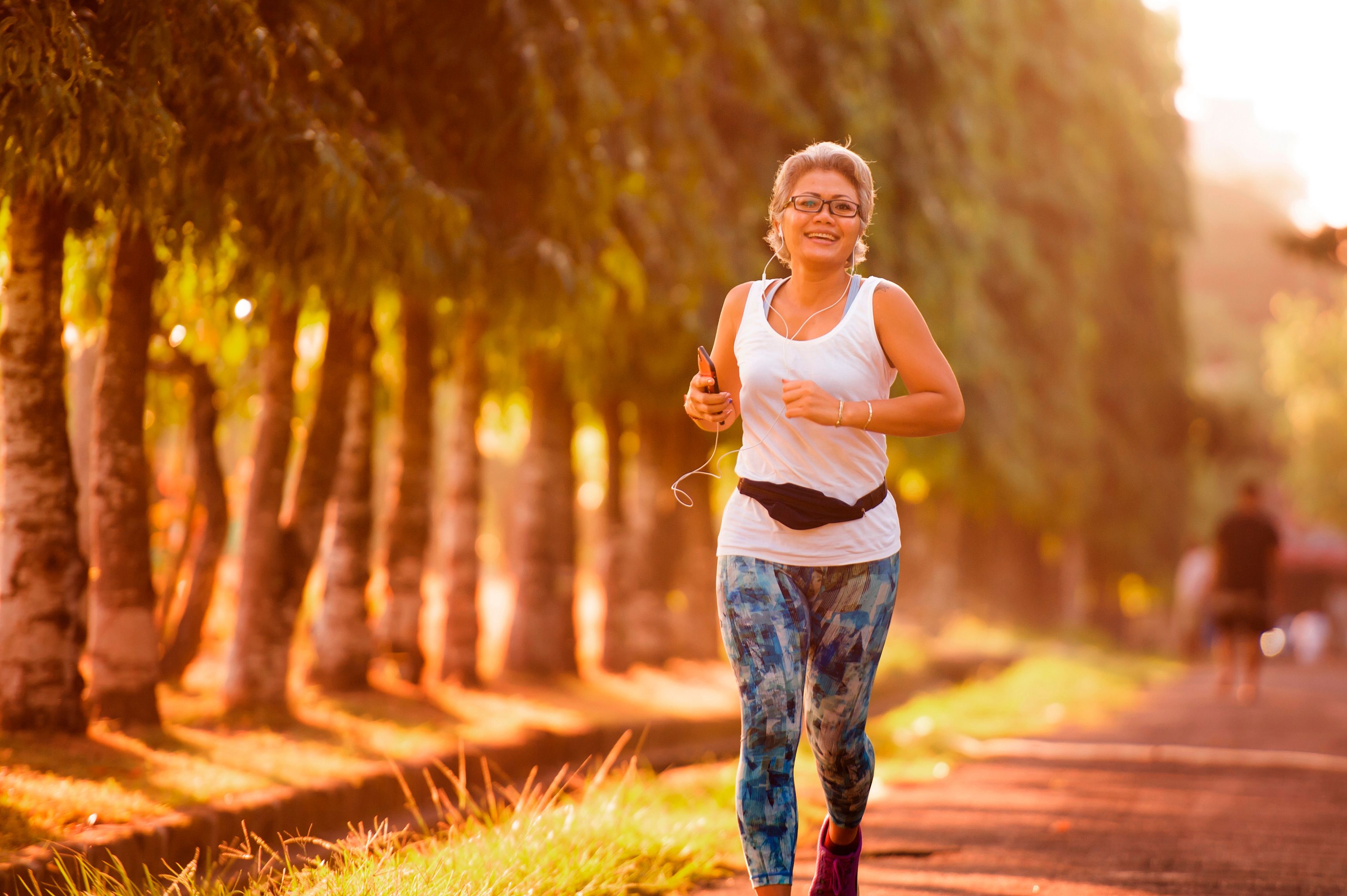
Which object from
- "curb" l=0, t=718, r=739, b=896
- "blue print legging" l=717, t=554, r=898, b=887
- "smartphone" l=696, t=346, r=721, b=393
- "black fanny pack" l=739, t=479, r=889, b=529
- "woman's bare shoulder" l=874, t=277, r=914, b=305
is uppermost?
"woman's bare shoulder" l=874, t=277, r=914, b=305

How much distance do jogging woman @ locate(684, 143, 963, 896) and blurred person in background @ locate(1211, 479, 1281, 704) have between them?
11.1m

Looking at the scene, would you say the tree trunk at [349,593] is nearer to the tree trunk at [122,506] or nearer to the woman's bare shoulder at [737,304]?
the tree trunk at [122,506]

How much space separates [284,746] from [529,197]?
3.46m

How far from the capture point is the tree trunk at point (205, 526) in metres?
10.5

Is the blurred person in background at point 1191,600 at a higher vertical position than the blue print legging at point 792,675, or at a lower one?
lower

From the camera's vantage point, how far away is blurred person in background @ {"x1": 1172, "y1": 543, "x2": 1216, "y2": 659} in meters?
39.0

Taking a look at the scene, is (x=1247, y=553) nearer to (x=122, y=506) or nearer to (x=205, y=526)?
(x=205, y=526)

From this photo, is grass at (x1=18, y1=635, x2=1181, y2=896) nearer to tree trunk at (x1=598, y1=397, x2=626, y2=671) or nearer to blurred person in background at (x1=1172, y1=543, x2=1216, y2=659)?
tree trunk at (x1=598, y1=397, x2=626, y2=671)

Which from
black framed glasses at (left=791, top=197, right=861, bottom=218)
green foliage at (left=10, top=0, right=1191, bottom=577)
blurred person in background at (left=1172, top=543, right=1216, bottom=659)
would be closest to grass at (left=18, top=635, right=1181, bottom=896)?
black framed glasses at (left=791, top=197, right=861, bottom=218)

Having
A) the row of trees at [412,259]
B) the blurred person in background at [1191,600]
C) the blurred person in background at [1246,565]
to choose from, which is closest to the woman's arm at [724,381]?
the row of trees at [412,259]

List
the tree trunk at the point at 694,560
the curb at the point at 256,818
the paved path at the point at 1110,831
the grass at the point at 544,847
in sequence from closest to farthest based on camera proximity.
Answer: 1. the grass at the point at 544,847
2. the curb at the point at 256,818
3. the paved path at the point at 1110,831
4. the tree trunk at the point at 694,560

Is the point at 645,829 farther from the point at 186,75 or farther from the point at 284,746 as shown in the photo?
the point at 186,75

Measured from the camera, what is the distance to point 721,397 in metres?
4.34

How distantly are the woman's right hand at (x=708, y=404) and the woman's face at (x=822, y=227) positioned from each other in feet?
1.44
